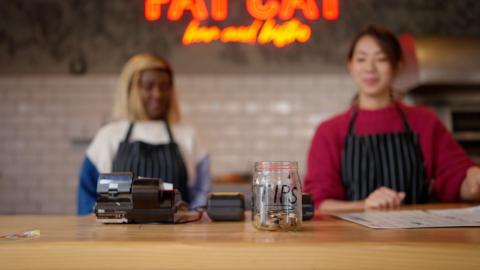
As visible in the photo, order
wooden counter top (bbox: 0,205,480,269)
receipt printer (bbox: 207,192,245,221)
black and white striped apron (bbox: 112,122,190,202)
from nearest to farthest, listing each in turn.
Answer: wooden counter top (bbox: 0,205,480,269) → receipt printer (bbox: 207,192,245,221) → black and white striped apron (bbox: 112,122,190,202)

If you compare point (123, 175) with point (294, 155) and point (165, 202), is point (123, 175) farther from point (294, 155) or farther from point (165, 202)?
point (294, 155)

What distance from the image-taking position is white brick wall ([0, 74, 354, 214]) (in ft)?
14.6

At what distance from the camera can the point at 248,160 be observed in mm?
4461

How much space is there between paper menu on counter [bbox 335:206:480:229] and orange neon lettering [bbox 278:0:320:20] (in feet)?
10.9

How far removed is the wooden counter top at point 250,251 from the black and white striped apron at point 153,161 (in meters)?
1.51

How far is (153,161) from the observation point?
2.49 meters

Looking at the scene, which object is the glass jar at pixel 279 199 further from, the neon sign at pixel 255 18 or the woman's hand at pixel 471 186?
the neon sign at pixel 255 18

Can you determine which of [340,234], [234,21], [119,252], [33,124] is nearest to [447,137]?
[340,234]

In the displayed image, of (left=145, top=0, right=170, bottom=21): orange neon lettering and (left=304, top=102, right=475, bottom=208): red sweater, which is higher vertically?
(left=145, top=0, right=170, bottom=21): orange neon lettering

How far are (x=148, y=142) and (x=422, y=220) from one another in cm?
174

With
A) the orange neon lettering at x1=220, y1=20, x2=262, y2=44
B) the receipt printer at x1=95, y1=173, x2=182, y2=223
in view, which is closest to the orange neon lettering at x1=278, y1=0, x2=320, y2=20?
the orange neon lettering at x1=220, y1=20, x2=262, y2=44

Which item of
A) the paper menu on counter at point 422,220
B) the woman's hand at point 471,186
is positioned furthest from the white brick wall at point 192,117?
the paper menu on counter at point 422,220

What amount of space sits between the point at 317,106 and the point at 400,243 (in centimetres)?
373

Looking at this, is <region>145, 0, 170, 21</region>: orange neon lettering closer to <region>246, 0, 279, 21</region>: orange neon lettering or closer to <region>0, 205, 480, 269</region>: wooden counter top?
<region>246, 0, 279, 21</region>: orange neon lettering
